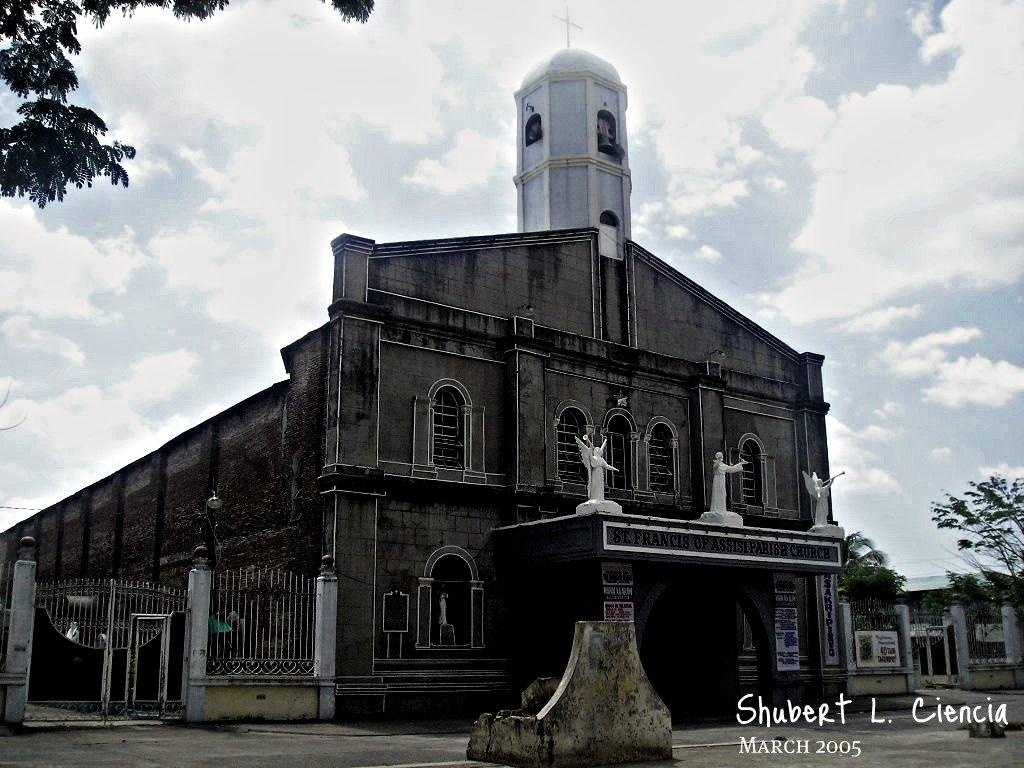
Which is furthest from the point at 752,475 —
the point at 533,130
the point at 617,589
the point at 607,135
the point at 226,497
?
the point at 226,497

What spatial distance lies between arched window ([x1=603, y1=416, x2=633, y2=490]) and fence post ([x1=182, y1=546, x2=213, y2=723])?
10.1m

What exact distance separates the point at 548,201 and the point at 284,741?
56.2 ft

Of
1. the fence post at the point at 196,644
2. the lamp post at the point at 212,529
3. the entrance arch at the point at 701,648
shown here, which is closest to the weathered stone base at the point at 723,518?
the entrance arch at the point at 701,648

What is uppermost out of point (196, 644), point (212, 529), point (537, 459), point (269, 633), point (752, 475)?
point (752, 475)

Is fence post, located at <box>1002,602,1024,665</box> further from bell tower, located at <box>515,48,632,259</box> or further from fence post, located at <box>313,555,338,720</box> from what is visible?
fence post, located at <box>313,555,338,720</box>

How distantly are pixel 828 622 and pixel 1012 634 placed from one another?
6.84 meters

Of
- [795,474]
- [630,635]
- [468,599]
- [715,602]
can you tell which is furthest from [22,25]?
[795,474]

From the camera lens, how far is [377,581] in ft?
66.3

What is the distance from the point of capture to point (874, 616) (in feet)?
→ 93.8

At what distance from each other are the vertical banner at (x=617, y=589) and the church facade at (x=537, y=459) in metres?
0.05

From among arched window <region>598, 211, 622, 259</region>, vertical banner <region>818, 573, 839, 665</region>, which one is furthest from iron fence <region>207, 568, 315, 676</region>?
vertical banner <region>818, 573, 839, 665</region>

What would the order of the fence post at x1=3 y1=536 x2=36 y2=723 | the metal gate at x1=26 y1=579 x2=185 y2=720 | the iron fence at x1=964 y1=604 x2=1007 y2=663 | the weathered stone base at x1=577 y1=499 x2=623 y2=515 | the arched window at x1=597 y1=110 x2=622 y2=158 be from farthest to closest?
1. the iron fence at x1=964 y1=604 x2=1007 y2=663
2. the arched window at x1=597 y1=110 x2=622 y2=158
3. the weathered stone base at x1=577 y1=499 x2=623 y2=515
4. the metal gate at x1=26 y1=579 x2=185 y2=720
5. the fence post at x1=3 y1=536 x2=36 y2=723

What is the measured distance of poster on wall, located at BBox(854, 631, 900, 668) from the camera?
90.6 ft

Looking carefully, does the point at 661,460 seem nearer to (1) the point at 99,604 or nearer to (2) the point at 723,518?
(2) the point at 723,518
